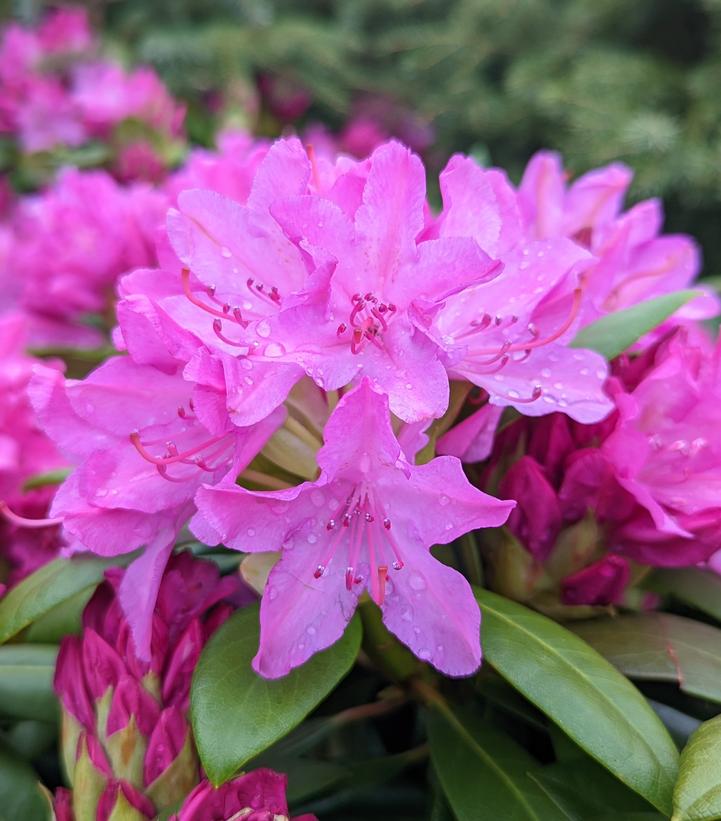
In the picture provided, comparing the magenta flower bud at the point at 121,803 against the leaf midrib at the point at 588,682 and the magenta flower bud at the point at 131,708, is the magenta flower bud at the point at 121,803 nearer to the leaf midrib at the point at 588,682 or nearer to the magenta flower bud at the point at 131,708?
the magenta flower bud at the point at 131,708

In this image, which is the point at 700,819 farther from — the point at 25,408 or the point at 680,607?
the point at 25,408

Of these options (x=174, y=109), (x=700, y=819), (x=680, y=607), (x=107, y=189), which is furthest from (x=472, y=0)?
(x=700, y=819)

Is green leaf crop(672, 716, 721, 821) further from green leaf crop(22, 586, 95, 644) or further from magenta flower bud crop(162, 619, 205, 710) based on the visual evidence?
green leaf crop(22, 586, 95, 644)

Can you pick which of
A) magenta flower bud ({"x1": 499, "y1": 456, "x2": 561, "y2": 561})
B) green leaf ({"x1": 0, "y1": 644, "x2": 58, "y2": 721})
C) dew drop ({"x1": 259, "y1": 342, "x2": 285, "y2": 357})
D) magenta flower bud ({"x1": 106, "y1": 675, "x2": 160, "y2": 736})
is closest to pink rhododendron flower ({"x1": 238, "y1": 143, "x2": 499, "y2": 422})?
dew drop ({"x1": 259, "y1": 342, "x2": 285, "y2": 357})

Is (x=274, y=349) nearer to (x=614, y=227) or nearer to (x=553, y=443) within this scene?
(x=553, y=443)

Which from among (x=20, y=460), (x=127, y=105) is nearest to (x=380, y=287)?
(x=20, y=460)

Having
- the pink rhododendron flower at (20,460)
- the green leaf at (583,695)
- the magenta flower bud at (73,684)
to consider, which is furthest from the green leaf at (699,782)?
the pink rhododendron flower at (20,460)
